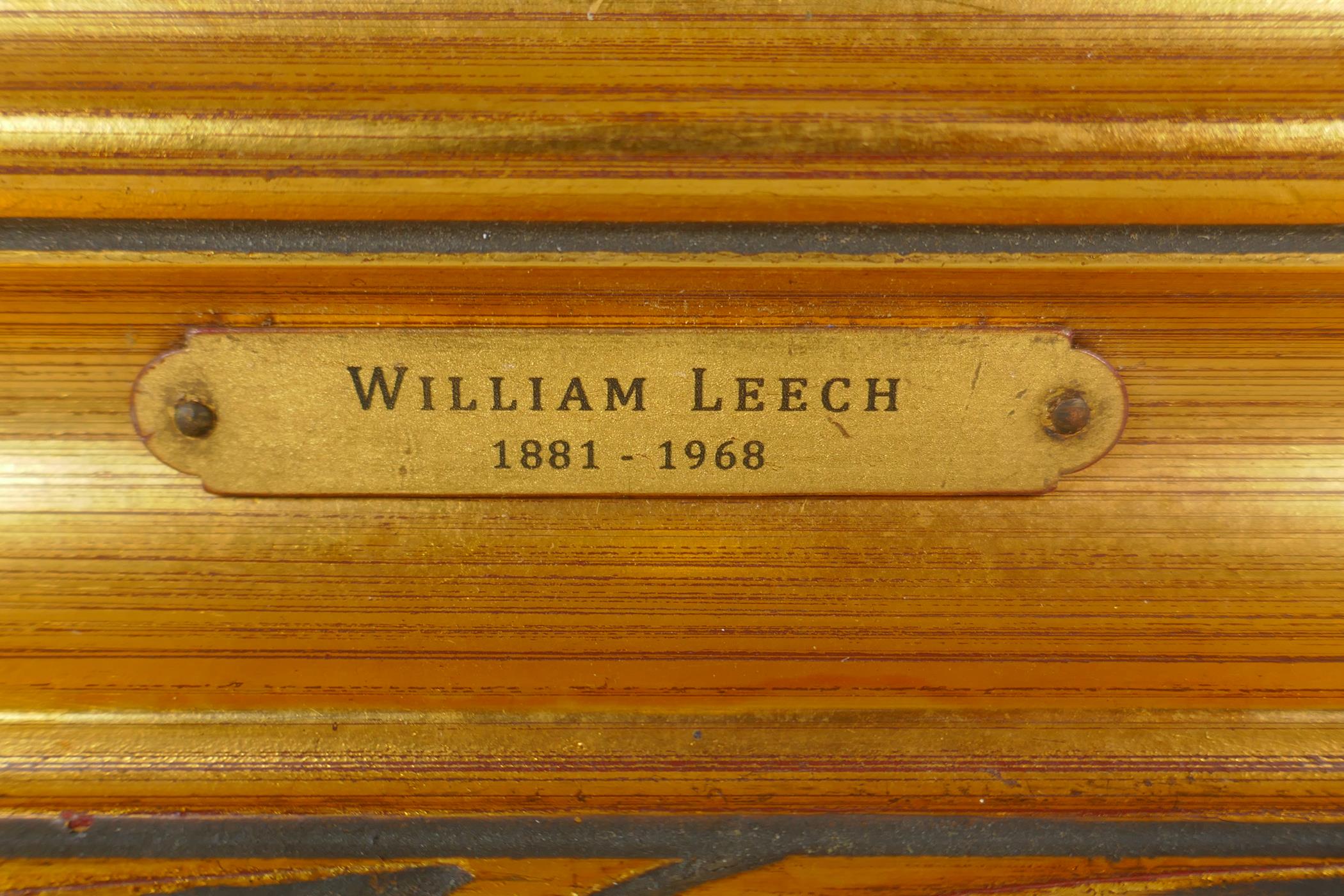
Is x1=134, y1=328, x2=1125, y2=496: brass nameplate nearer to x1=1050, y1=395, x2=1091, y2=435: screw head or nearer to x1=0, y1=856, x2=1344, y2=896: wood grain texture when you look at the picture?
x1=1050, y1=395, x2=1091, y2=435: screw head

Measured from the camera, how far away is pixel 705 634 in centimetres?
79

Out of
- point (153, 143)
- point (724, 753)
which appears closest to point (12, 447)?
point (153, 143)

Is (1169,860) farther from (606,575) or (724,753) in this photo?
(606,575)

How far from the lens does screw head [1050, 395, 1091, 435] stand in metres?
0.75

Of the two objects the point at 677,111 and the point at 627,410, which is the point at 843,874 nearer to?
the point at 627,410

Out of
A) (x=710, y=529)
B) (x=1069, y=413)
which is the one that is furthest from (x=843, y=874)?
(x=1069, y=413)

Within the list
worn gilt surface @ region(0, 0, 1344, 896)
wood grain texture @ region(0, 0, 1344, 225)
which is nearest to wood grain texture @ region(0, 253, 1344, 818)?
worn gilt surface @ region(0, 0, 1344, 896)

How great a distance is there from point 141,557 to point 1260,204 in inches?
47.7

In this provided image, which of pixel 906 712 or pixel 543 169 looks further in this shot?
pixel 906 712

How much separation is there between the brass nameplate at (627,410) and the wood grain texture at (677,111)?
127 millimetres

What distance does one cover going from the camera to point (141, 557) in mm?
777

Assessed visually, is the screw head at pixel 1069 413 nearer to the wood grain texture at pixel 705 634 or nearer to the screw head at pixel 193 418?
the wood grain texture at pixel 705 634

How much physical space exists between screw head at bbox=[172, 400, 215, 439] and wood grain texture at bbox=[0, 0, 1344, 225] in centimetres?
19

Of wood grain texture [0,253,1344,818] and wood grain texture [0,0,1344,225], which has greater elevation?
wood grain texture [0,0,1344,225]
